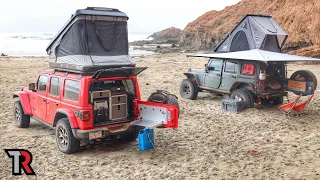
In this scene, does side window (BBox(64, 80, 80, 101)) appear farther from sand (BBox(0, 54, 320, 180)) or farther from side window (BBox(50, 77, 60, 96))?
sand (BBox(0, 54, 320, 180))

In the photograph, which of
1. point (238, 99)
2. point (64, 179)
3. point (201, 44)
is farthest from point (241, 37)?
point (201, 44)

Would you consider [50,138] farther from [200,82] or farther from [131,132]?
[200,82]

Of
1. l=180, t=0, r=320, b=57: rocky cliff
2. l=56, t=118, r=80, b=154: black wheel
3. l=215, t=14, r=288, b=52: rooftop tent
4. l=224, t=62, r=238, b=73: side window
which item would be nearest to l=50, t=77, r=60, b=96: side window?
l=56, t=118, r=80, b=154: black wheel

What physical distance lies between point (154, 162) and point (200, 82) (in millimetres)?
7118

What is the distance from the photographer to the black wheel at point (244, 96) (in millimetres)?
11453

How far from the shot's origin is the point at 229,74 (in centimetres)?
1238

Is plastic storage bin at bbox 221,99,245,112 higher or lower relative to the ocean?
lower

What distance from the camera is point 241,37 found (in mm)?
15648

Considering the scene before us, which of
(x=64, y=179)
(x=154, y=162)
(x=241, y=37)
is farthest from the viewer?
(x=241, y=37)

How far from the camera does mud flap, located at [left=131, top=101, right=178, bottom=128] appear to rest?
7.18 meters

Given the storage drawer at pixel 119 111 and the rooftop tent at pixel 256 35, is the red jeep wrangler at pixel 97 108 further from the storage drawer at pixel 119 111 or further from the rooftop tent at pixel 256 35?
the rooftop tent at pixel 256 35

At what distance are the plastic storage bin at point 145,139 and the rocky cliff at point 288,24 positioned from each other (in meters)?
21.3

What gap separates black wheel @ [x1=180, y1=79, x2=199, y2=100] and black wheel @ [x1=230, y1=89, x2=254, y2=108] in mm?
2085

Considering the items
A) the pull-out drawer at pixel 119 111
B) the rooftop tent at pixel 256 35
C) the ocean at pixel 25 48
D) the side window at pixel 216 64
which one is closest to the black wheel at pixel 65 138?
the pull-out drawer at pixel 119 111
